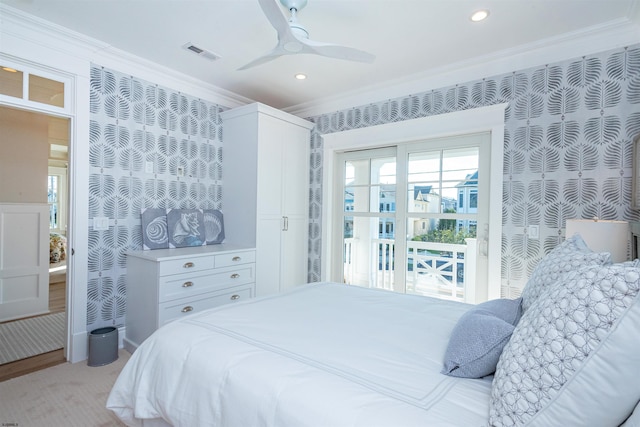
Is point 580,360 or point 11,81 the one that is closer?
point 580,360

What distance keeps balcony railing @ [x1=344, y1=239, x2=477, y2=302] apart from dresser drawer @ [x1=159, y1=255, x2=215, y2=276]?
1874 mm

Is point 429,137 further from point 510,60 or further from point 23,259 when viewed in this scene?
point 23,259

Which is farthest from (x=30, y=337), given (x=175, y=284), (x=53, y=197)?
(x=53, y=197)

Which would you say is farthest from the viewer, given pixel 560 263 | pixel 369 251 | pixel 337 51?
pixel 369 251

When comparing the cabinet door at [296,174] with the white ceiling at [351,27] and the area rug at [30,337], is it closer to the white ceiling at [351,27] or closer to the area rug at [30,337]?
the white ceiling at [351,27]

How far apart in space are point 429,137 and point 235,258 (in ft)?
7.50

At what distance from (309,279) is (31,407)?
2.67 metres

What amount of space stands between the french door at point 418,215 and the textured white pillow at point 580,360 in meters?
2.24

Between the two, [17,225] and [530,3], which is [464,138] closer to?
[530,3]

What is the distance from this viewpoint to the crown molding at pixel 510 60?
227cm

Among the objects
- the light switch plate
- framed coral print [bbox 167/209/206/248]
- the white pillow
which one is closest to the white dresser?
framed coral print [bbox 167/209/206/248]

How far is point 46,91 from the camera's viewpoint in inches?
97.0

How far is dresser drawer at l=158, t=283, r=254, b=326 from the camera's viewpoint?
261cm

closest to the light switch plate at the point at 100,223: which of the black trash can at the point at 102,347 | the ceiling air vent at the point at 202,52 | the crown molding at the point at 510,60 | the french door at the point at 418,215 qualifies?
the black trash can at the point at 102,347
